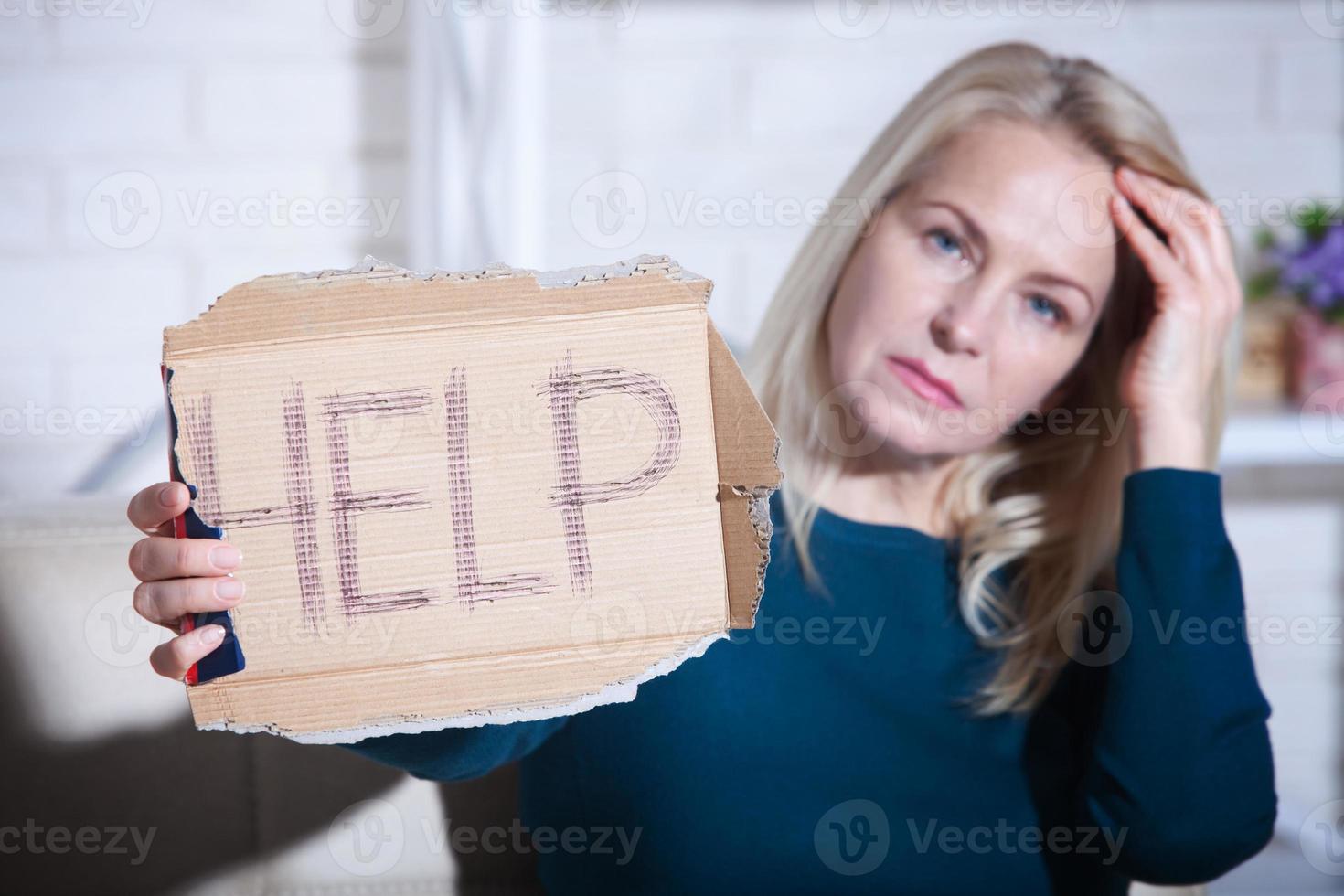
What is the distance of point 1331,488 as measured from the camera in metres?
1.61

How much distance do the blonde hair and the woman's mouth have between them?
11cm

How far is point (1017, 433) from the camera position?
3.43 ft

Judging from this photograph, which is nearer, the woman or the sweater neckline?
the woman

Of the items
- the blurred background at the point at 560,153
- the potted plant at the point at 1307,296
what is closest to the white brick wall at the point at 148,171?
the blurred background at the point at 560,153

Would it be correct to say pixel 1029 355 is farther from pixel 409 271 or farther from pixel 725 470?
pixel 409 271

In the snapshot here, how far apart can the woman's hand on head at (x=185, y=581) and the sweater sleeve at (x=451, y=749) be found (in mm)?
147

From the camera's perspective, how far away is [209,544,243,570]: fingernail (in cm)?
49

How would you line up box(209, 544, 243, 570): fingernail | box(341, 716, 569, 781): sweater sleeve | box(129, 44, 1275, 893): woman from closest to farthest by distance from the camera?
box(209, 544, 243, 570): fingernail < box(341, 716, 569, 781): sweater sleeve < box(129, 44, 1275, 893): woman

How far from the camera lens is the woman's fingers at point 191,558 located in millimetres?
493

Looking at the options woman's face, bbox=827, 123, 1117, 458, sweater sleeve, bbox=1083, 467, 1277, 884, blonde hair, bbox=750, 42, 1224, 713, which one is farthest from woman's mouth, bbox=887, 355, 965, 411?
sweater sleeve, bbox=1083, 467, 1277, 884

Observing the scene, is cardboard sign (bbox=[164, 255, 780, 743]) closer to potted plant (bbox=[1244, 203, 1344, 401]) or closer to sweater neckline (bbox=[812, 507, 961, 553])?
sweater neckline (bbox=[812, 507, 961, 553])

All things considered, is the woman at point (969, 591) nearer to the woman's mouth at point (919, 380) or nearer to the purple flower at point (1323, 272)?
the woman's mouth at point (919, 380)

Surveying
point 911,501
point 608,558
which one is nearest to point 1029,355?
point 911,501

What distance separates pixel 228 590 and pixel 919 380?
22.8 inches
